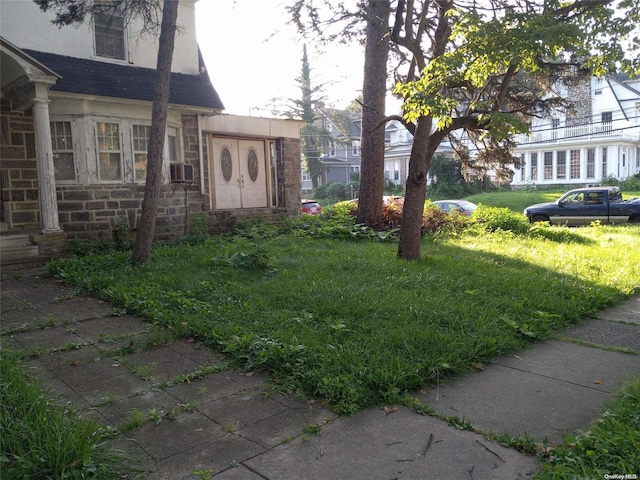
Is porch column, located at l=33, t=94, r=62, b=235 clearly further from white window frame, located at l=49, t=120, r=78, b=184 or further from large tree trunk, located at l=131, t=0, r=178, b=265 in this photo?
large tree trunk, located at l=131, t=0, r=178, b=265

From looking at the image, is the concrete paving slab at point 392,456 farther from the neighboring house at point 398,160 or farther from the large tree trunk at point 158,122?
the neighboring house at point 398,160

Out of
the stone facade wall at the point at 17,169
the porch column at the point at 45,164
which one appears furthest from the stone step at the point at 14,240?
the stone facade wall at the point at 17,169

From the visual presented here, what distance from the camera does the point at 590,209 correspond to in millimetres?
19047

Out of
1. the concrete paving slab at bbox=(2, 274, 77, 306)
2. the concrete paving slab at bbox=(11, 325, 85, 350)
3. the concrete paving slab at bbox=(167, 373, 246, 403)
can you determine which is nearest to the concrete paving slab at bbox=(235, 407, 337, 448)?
the concrete paving slab at bbox=(167, 373, 246, 403)

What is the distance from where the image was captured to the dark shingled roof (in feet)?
36.1

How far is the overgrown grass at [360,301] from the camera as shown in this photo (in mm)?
4598

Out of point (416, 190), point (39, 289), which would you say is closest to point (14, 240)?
point (39, 289)

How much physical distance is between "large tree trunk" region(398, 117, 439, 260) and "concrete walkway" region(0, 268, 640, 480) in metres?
3.73

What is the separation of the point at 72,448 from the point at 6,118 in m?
9.60

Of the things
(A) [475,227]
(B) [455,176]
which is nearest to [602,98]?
(B) [455,176]

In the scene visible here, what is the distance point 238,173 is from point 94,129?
4678 mm

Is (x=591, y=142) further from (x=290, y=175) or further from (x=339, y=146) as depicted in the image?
(x=290, y=175)

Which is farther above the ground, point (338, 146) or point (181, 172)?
point (338, 146)

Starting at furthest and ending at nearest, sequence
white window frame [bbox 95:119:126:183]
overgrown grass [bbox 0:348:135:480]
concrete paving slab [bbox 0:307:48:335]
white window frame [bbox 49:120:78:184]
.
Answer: white window frame [bbox 95:119:126:183], white window frame [bbox 49:120:78:184], concrete paving slab [bbox 0:307:48:335], overgrown grass [bbox 0:348:135:480]
